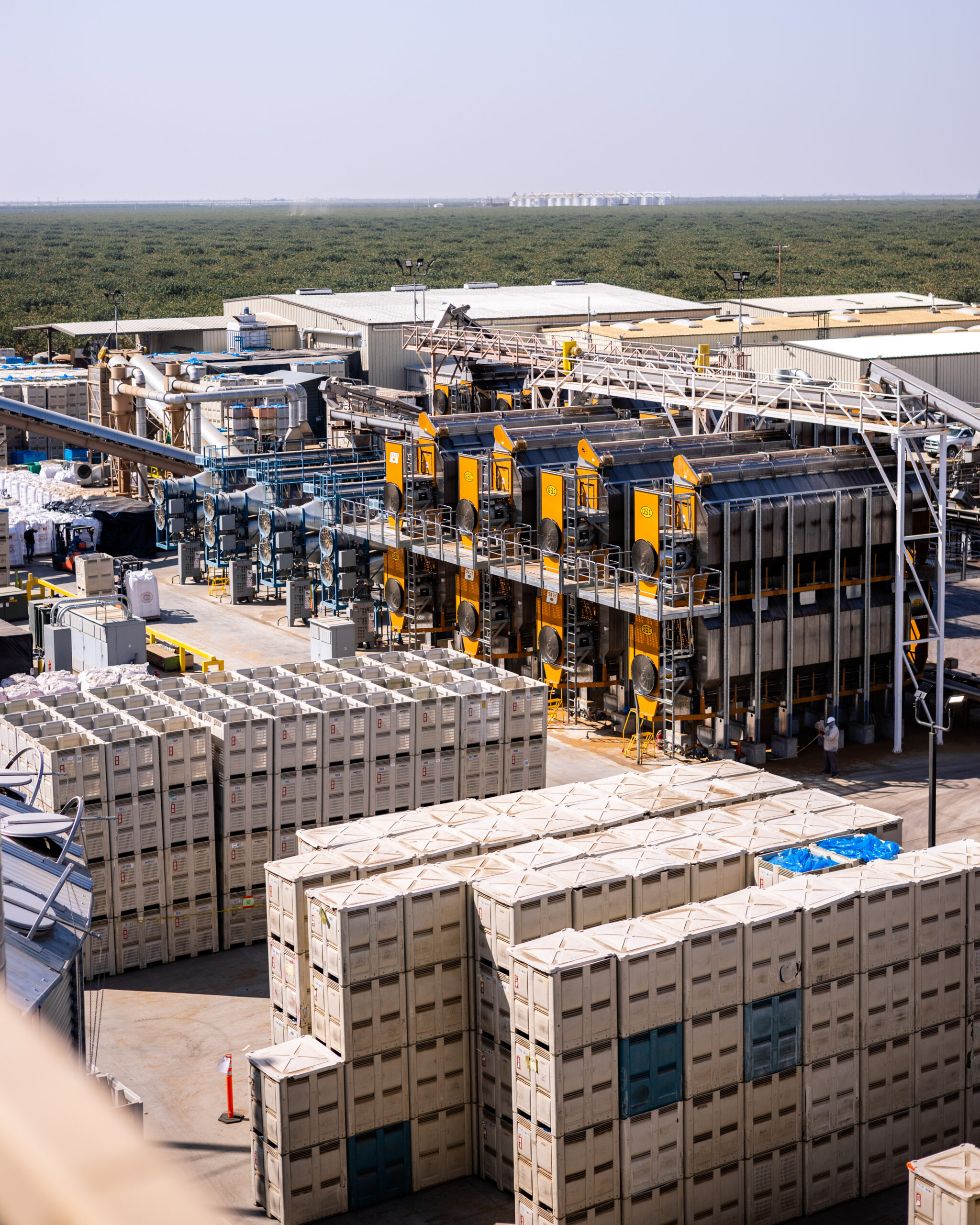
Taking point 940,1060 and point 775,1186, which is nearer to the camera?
point 775,1186

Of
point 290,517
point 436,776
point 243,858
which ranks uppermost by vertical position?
point 290,517

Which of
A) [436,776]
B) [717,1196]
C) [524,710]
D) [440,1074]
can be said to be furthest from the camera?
[524,710]

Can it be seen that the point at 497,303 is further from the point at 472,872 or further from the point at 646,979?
the point at 646,979

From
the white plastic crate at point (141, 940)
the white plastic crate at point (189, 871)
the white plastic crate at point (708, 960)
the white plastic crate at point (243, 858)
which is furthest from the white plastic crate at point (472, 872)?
the white plastic crate at point (141, 940)

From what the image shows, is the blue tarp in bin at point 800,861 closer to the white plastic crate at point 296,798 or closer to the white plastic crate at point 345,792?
the white plastic crate at point 345,792

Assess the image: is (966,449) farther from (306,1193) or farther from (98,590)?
(306,1193)

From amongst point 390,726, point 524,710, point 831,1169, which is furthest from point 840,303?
point 831,1169

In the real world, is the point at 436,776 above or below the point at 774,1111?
above
